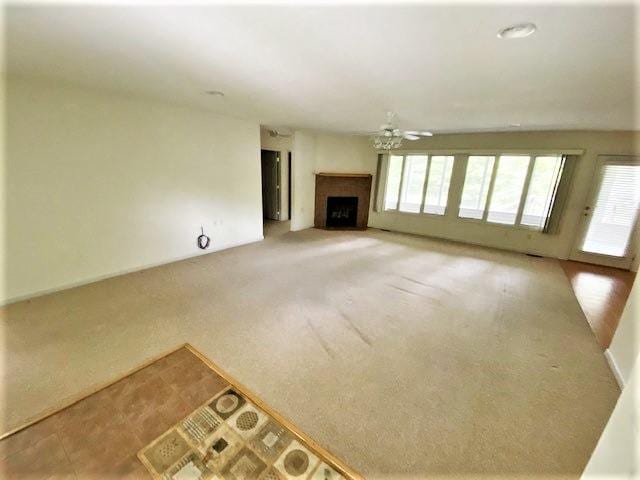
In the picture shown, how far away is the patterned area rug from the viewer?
52.8 inches

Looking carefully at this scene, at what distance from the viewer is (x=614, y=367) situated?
211cm

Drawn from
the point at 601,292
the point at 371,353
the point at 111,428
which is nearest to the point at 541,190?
the point at 601,292

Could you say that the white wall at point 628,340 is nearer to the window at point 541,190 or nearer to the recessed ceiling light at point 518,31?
the recessed ceiling light at point 518,31

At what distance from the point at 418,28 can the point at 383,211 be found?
220 inches

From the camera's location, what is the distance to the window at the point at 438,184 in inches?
233

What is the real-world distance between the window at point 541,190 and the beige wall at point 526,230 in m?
0.23

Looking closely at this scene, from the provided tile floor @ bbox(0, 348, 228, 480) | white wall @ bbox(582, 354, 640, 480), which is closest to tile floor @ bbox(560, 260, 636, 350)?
white wall @ bbox(582, 354, 640, 480)

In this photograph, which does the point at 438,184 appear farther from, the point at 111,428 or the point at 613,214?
the point at 111,428

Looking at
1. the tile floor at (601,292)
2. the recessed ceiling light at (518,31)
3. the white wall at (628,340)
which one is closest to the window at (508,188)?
the tile floor at (601,292)

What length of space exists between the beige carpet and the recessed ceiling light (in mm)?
→ 2390

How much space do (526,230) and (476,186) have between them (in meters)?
1.33

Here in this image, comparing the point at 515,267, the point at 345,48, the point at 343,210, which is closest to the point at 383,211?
the point at 343,210

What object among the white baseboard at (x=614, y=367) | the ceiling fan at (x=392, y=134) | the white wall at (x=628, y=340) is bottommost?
the white baseboard at (x=614, y=367)

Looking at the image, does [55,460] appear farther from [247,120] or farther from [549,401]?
[247,120]
